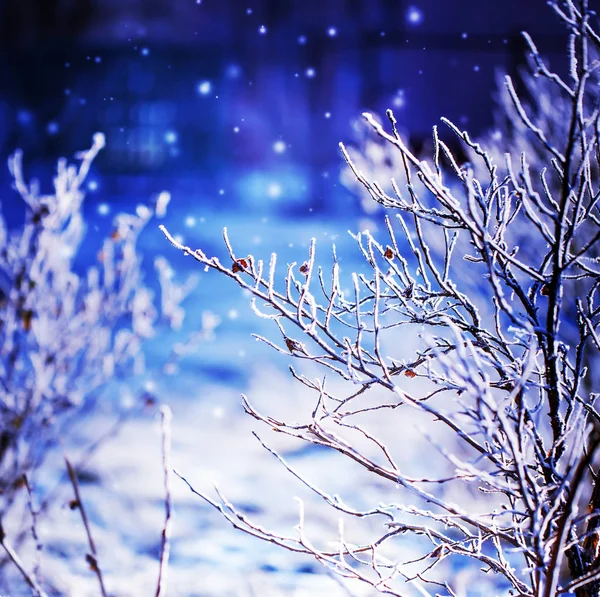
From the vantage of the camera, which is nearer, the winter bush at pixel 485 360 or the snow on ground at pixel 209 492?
the winter bush at pixel 485 360

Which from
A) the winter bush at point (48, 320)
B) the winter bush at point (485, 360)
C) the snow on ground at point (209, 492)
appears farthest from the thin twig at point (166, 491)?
the winter bush at point (48, 320)

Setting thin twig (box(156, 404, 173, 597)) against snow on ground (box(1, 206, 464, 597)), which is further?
snow on ground (box(1, 206, 464, 597))

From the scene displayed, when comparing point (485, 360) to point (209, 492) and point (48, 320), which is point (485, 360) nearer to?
point (48, 320)

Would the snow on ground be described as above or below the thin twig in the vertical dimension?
above

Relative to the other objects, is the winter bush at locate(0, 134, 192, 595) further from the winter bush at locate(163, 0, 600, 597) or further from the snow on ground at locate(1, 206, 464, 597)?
the winter bush at locate(163, 0, 600, 597)

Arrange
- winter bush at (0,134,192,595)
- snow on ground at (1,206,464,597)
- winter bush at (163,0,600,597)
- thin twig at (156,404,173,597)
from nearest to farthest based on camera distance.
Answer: thin twig at (156,404,173,597), winter bush at (163,0,600,597), winter bush at (0,134,192,595), snow on ground at (1,206,464,597)

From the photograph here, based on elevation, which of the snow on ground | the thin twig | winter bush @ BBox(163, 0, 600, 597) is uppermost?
the snow on ground

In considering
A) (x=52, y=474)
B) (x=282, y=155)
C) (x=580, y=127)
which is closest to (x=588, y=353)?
(x=580, y=127)

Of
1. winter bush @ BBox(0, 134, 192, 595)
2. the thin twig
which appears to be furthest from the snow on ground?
the thin twig

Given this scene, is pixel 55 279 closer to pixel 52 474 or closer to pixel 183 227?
pixel 52 474

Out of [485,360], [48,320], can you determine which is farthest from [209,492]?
[485,360]

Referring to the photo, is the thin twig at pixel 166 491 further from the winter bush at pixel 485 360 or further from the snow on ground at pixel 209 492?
the snow on ground at pixel 209 492
